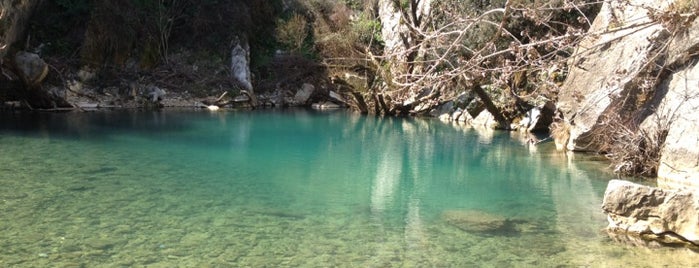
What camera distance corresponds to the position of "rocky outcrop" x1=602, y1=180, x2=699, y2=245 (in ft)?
25.8

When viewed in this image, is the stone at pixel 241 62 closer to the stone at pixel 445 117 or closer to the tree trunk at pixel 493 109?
the stone at pixel 445 117

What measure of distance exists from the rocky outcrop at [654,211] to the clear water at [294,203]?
1.10ft

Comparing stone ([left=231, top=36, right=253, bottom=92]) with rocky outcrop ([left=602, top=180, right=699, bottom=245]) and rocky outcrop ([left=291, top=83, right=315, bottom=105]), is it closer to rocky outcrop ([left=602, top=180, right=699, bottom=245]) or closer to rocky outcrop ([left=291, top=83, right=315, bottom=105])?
rocky outcrop ([left=291, top=83, right=315, bottom=105])

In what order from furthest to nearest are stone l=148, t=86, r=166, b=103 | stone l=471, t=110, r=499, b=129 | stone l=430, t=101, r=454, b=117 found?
stone l=148, t=86, r=166, b=103
stone l=430, t=101, r=454, b=117
stone l=471, t=110, r=499, b=129

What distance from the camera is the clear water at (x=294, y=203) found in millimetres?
7461

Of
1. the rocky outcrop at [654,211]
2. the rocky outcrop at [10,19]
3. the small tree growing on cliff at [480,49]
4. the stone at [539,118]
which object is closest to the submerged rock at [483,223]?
the rocky outcrop at [654,211]

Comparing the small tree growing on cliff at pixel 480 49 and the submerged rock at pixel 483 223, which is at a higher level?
the small tree growing on cliff at pixel 480 49

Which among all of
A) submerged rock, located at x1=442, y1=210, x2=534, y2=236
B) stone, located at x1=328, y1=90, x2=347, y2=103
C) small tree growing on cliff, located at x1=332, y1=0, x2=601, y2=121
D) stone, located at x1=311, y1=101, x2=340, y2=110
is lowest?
submerged rock, located at x1=442, y1=210, x2=534, y2=236

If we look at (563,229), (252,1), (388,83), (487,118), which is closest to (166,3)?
→ (252,1)

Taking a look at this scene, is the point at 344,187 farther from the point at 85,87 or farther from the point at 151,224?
the point at 85,87

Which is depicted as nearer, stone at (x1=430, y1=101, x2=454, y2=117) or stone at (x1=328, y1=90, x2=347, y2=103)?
stone at (x1=430, y1=101, x2=454, y2=117)

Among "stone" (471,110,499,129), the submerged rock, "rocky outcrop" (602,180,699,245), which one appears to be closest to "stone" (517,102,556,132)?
"stone" (471,110,499,129)

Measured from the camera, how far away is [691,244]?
791 cm

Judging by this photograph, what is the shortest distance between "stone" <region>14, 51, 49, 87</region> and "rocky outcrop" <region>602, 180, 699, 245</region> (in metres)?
20.2
